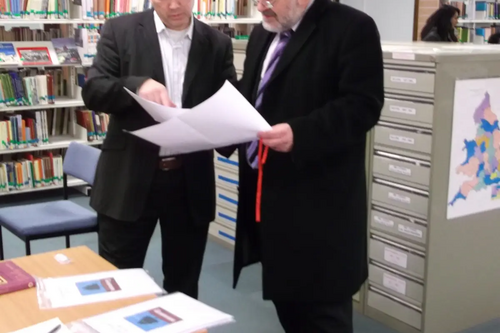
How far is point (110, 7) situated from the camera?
5.16 meters

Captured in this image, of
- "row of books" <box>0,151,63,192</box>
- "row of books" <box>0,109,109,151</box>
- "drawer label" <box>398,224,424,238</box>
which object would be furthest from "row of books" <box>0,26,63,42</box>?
"drawer label" <box>398,224,424,238</box>

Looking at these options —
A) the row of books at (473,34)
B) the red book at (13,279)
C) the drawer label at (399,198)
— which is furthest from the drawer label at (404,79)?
the row of books at (473,34)

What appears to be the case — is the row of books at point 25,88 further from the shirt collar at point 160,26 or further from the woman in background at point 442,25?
the woman in background at point 442,25

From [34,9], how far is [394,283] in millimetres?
3500

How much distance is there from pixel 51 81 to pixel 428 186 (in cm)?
339

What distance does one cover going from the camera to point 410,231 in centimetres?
277

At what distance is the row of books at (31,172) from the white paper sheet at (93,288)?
3.47 m

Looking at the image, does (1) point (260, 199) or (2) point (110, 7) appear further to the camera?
(2) point (110, 7)

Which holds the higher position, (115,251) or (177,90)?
(177,90)

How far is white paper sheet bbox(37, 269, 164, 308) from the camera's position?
5.08ft

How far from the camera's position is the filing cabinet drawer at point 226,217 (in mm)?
3955

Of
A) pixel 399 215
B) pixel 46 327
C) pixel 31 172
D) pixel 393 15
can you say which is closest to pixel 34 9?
pixel 31 172

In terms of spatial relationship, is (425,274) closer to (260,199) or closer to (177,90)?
(260,199)

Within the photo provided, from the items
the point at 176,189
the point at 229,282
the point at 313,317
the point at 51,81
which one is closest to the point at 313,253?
the point at 313,317
